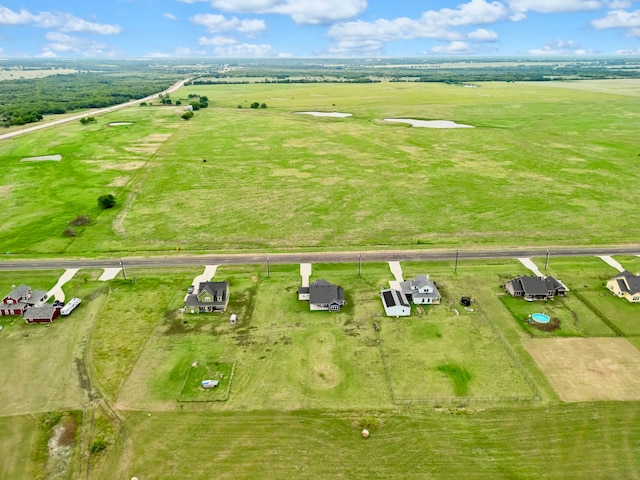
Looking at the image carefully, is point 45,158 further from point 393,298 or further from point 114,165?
point 393,298

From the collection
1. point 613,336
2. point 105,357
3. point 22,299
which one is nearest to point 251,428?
point 105,357

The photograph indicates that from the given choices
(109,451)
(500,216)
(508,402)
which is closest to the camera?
(109,451)

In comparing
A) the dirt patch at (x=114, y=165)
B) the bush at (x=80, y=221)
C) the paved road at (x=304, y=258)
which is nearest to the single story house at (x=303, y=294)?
the paved road at (x=304, y=258)

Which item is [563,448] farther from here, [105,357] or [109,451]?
[105,357]

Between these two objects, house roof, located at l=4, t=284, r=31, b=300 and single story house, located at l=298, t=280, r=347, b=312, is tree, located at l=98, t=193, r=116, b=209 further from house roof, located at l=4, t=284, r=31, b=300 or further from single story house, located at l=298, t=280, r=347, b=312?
single story house, located at l=298, t=280, r=347, b=312

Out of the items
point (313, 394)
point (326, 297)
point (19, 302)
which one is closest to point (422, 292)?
point (326, 297)
